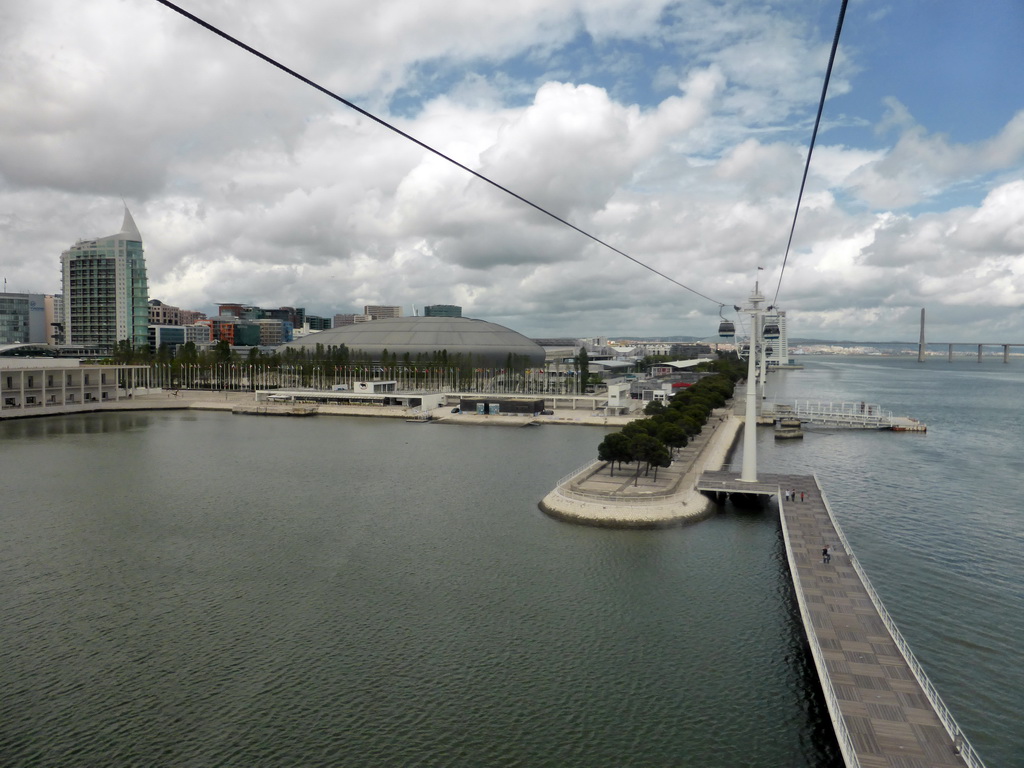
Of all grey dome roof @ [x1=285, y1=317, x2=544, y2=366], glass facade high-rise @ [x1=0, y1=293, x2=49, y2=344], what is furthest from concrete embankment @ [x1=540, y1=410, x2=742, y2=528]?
glass facade high-rise @ [x1=0, y1=293, x2=49, y2=344]

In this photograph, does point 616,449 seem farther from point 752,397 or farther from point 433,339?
point 433,339

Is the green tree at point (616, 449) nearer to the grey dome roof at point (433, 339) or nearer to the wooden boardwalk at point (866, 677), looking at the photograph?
the wooden boardwalk at point (866, 677)

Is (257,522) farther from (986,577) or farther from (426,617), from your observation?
(986,577)

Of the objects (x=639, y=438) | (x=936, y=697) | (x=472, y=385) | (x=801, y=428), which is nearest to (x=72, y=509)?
(x=639, y=438)

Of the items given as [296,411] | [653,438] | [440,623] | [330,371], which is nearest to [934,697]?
[440,623]

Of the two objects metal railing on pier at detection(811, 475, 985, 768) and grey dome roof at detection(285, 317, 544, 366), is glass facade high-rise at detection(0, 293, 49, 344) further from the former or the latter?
metal railing on pier at detection(811, 475, 985, 768)

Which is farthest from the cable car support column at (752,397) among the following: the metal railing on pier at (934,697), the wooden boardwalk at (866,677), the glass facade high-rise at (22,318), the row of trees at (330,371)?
the glass facade high-rise at (22,318)
